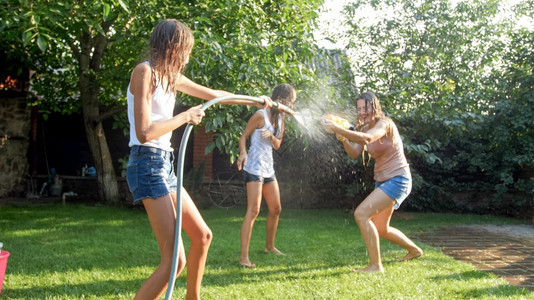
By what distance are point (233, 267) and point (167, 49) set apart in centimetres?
266

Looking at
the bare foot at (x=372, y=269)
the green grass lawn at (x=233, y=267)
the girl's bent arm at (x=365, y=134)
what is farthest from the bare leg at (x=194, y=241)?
the bare foot at (x=372, y=269)

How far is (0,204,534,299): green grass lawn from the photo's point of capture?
3898mm

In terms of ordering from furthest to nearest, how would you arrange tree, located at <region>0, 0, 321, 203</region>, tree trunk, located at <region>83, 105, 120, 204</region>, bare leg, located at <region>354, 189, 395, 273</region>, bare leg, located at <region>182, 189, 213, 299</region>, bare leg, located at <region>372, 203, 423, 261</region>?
tree trunk, located at <region>83, 105, 120, 204</region> < tree, located at <region>0, 0, 321, 203</region> < bare leg, located at <region>372, 203, 423, 261</region> < bare leg, located at <region>354, 189, 395, 273</region> < bare leg, located at <region>182, 189, 213, 299</region>

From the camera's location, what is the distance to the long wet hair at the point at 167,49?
2717 mm

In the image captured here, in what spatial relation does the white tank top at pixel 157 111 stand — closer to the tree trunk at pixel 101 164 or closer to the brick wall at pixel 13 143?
the tree trunk at pixel 101 164

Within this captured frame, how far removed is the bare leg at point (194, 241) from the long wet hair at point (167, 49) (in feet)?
2.29

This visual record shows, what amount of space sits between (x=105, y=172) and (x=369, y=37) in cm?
692

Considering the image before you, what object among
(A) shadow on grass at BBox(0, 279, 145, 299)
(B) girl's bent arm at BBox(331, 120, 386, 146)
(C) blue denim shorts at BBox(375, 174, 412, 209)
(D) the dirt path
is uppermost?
(B) girl's bent arm at BBox(331, 120, 386, 146)

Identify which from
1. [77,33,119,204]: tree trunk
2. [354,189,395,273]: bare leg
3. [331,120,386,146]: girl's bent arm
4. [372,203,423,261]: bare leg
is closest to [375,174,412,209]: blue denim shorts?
[354,189,395,273]: bare leg

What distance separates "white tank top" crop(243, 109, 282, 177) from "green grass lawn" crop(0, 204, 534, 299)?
0.92 meters

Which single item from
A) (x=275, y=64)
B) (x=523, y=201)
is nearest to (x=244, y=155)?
(x=275, y=64)

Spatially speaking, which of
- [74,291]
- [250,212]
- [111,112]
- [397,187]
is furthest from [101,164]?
[397,187]

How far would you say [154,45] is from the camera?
2748 millimetres

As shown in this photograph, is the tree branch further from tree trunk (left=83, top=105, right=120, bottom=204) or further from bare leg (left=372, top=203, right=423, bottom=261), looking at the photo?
bare leg (left=372, top=203, right=423, bottom=261)
